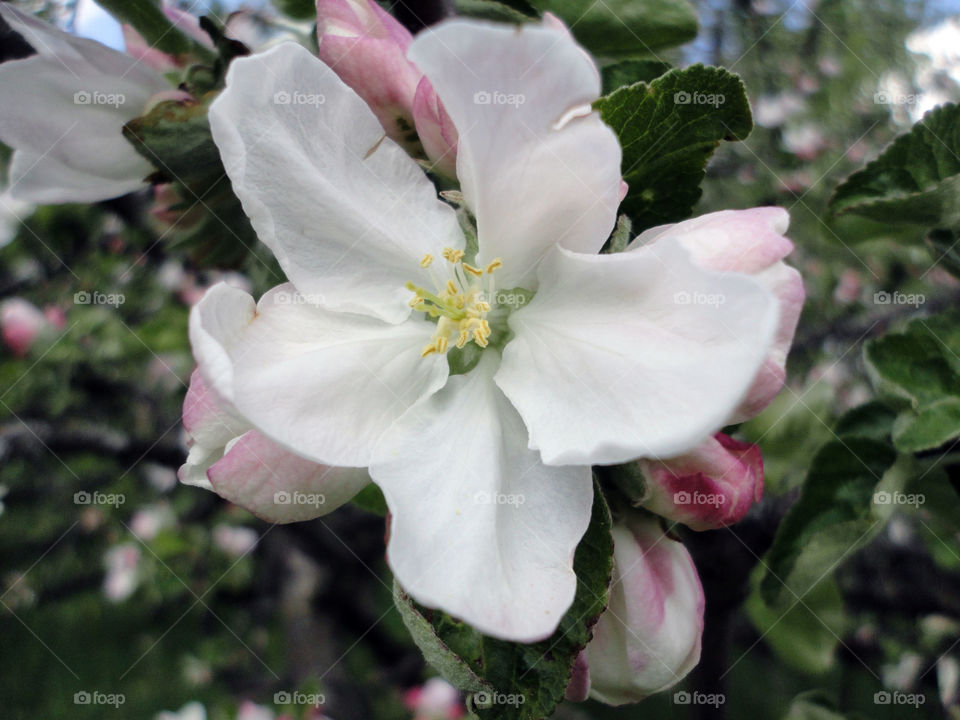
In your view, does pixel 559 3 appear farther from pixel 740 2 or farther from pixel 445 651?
pixel 740 2

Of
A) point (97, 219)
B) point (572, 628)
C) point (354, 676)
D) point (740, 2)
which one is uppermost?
point (572, 628)

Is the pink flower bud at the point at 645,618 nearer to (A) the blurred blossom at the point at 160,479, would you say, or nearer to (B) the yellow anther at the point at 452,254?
(B) the yellow anther at the point at 452,254

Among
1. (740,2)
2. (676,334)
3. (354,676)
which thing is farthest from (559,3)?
(354,676)

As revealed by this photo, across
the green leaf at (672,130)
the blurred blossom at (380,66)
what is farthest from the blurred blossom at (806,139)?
the blurred blossom at (380,66)

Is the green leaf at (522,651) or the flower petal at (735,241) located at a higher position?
the flower petal at (735,241)
